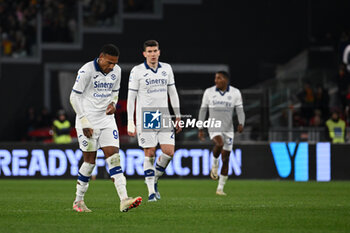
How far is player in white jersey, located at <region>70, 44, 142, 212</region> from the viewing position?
1012cm

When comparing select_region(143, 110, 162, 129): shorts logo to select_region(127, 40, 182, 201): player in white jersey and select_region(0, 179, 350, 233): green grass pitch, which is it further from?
select_region(0, 179, 350, 233): green grass pitch

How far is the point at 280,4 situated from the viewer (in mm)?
33312

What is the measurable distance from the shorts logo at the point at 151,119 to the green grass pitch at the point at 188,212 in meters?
1.15

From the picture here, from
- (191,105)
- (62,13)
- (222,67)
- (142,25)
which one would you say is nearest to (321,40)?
(222,67)

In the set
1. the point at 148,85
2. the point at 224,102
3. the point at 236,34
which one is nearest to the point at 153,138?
the point at 148,85

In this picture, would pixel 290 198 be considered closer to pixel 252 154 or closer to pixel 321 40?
pixel 252 154

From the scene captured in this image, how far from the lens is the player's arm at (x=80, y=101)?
10.1 meters

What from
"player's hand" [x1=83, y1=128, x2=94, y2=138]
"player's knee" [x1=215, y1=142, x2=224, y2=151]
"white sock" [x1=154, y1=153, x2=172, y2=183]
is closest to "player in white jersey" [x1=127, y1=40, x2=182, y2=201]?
"white sock" [x1=154, y1=153, x2=172, y2=183]

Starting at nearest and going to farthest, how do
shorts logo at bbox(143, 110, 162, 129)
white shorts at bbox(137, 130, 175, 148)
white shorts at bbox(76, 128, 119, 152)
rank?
white shorts at bbox(76, 128, 119, 152) → shorts logo at bbox(143, 110, 162, 129) → white shorts at bbox(137, 130, 175, 148)

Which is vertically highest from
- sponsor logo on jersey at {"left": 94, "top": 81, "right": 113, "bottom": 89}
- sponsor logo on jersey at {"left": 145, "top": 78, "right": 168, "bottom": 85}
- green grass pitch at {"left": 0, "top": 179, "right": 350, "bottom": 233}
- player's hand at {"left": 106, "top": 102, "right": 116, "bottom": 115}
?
sponsor logo on jersey at {"left": 145, "top": 78, "right": 168, "bottom": 85}

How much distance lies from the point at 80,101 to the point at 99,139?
0.53 m

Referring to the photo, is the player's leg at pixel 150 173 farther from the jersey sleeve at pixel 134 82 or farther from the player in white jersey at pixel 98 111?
the player in white jersey at pixel 98 111

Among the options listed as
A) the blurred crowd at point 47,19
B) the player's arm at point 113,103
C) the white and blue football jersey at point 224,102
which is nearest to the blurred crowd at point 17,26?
the blurred crowd at point 47,19

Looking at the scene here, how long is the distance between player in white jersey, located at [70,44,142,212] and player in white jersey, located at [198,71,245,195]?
4.70m
